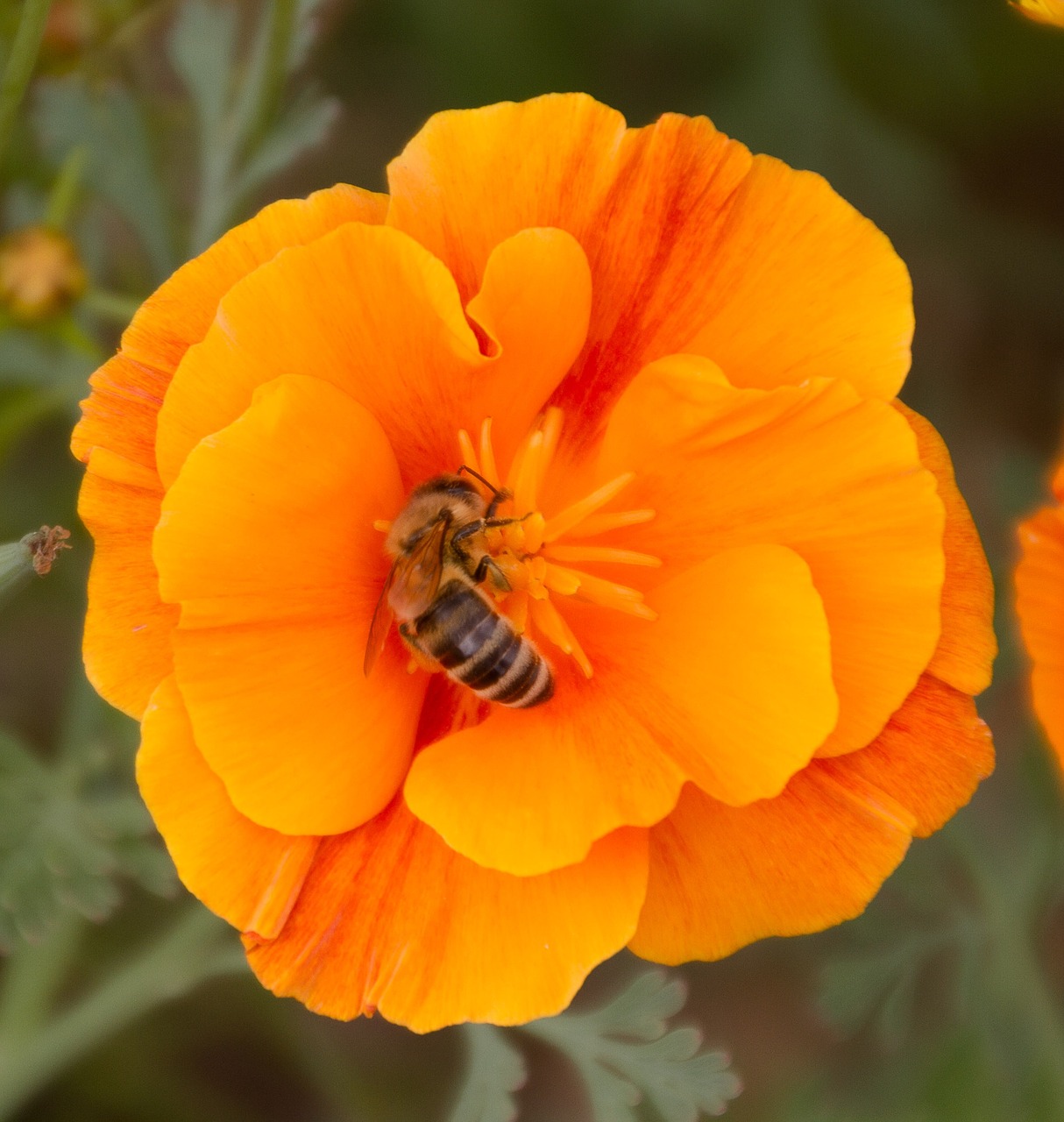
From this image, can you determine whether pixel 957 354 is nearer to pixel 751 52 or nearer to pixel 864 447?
pixel 751 52

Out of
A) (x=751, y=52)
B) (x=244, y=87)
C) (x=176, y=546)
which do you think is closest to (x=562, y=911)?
(x=176, y=546)

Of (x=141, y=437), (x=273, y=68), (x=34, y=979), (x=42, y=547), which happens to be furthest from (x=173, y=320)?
(x=34, y=979)

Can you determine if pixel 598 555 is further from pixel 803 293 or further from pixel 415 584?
pixel 803 293

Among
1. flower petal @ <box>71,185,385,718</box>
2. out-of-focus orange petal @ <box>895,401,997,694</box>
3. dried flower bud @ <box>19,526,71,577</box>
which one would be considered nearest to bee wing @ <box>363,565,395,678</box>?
flower petal @ <box>71,185,385,718</box>

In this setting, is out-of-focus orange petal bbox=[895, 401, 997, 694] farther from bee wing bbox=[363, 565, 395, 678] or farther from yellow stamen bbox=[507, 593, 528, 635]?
bee wing bbox=[363, 565, 395, 678]

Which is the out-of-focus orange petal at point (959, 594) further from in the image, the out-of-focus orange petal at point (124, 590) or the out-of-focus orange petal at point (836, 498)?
the out-of-focus orange petal at point (124, 590)

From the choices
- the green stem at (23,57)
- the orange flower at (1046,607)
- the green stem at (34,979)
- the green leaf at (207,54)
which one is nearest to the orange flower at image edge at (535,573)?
the orange flower at (1046,607)
